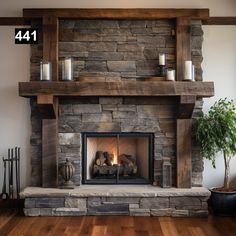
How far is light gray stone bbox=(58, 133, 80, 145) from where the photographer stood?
14.7ft

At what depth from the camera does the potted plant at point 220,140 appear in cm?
412

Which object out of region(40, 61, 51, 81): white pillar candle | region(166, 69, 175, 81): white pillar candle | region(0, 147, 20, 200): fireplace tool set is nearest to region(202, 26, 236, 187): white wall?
region(166, 69, 175, 81): white pillar candle

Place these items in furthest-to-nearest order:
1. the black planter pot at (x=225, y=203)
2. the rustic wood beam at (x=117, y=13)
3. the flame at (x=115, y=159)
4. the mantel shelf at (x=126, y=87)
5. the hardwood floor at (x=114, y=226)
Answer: the flame at (x=115, y=159), the rustic wood beam at (x=117, y=13), the black planter pot at (x=225, y=203), the mantel shelf at (x=126, y=87), the hardwood floor at (x=114, y=226)

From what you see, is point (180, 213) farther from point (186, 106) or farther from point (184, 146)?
point (186, 106)

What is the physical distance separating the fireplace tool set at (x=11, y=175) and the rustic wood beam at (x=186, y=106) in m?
2.01

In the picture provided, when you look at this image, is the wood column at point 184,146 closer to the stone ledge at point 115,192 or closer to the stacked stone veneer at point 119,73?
the stacked stone veneer at point 119,73

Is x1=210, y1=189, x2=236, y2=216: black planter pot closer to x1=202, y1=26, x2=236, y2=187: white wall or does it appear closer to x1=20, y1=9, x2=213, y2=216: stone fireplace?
x1=20, y1=9, x2=213, y2=216: stone fireplace

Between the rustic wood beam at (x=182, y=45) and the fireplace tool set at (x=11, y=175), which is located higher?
the rustic wood beam at (x=182, y=45)

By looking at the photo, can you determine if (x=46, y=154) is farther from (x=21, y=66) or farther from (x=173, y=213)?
(x=173, y=213)

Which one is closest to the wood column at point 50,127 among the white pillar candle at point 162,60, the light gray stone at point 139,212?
the light gray stone at point 139,212

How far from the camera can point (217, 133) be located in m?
4.12

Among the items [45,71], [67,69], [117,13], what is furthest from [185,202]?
[117,13]

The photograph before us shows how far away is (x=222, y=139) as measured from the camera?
13.5 feet

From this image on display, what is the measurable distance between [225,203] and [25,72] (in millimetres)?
2802
